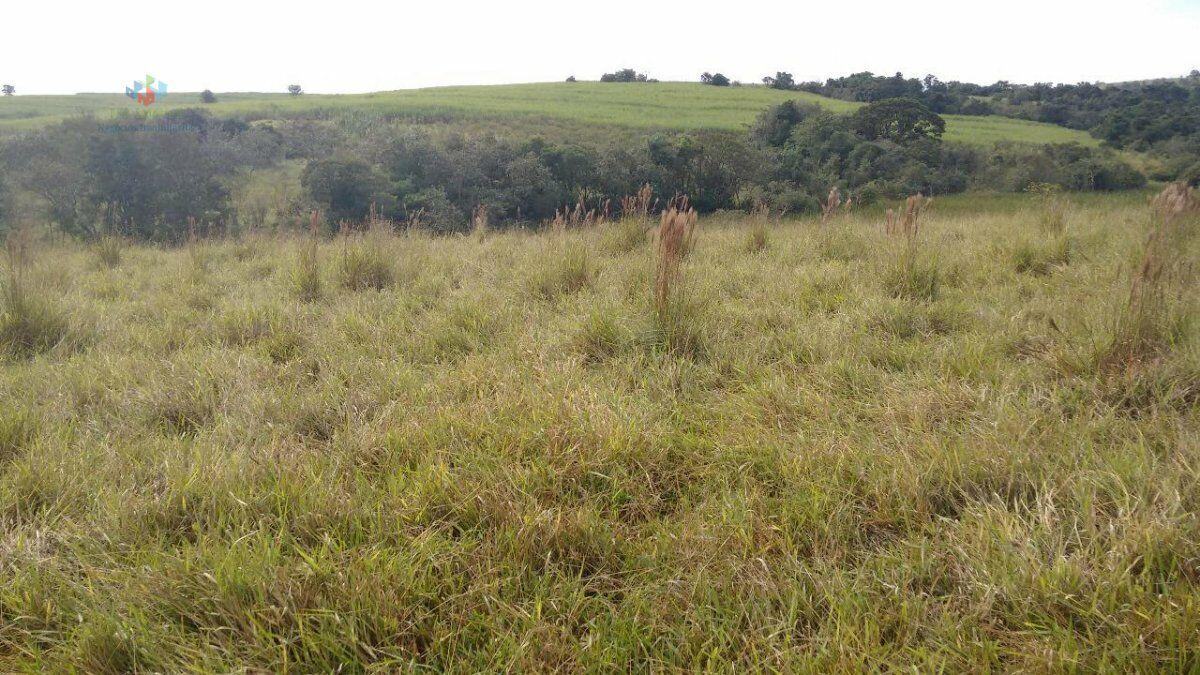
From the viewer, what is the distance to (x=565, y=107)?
46219mm

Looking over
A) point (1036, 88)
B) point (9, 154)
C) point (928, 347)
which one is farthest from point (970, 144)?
point (9, 154)

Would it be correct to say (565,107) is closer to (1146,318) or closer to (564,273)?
(564,273)

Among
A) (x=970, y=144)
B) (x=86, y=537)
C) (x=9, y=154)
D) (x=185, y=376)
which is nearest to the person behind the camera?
(x=86, y=537)

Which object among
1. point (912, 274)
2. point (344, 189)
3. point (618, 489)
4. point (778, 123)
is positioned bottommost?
point (618, 489)

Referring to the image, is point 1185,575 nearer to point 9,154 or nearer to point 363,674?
point 363,674

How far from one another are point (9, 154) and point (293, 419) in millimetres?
26699

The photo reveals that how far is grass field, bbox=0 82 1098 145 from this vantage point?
1577 inches

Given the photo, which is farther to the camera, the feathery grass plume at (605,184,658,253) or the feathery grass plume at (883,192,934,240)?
the feathery grass plume at (605,184,658,253)

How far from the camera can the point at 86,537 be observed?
1643 mm

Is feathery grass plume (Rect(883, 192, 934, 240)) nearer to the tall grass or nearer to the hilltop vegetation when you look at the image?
the tall grass

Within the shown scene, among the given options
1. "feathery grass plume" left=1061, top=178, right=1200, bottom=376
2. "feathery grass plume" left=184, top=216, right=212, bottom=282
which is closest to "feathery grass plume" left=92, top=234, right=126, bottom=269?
"feathery grass plume" left=184, top=216, right=212, bottom=282

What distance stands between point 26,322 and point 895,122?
4475cm

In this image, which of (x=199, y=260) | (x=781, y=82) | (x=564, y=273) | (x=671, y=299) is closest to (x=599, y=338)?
(x=671, y=299)

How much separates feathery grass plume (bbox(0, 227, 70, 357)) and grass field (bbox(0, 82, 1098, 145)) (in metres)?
38.6
